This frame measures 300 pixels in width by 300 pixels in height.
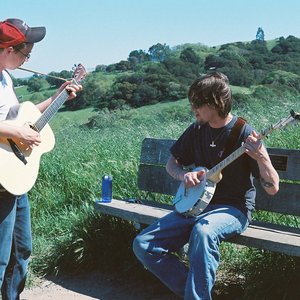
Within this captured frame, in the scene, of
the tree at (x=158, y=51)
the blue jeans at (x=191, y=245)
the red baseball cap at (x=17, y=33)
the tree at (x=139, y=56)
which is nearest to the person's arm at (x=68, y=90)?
the red baseball cap at (x=17, y=33)

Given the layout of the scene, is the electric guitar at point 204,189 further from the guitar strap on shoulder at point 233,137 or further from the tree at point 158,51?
the tree at point 158,51

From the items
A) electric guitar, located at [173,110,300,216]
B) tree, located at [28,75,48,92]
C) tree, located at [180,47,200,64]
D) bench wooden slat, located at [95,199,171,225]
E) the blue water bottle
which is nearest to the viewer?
electric guitar, located at [173,110,300,216]

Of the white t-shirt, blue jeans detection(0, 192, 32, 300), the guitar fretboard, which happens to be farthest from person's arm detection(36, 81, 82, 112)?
blue jeans detection(0, 192, 32, 300)

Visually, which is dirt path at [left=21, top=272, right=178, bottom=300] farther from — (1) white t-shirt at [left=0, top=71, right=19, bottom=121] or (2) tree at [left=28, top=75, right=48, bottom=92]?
(2) tree at [left=28, top=75, right=48, bottom=92]

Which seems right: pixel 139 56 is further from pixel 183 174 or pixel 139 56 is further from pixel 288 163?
pixel 183 174

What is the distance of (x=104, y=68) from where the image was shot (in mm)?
36656

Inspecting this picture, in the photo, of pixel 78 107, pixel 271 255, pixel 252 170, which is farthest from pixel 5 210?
pixel 78 107

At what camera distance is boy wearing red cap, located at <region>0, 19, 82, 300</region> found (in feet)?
10.4

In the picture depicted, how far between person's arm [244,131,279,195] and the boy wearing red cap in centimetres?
126

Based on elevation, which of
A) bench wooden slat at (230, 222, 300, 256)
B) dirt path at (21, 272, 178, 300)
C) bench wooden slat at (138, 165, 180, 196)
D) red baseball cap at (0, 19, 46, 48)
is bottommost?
dirt path at (21, 272, 178, 300)

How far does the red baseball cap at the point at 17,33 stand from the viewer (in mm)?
3182

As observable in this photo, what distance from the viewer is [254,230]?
3.48 m

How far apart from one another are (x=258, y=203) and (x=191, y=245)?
0.93 metres

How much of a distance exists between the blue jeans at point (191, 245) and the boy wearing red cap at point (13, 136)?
0.74m
